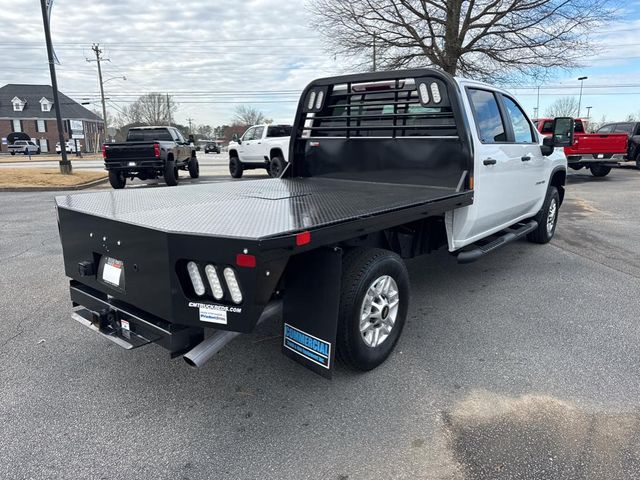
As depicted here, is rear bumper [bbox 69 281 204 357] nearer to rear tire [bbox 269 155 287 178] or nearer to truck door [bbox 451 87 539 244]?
truck door [bbox 451 87 539 244]

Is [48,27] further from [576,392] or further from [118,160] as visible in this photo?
[576,392]

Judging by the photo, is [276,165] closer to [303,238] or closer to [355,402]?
[355,402]

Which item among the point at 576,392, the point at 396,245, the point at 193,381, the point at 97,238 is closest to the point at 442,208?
the point at 396,245

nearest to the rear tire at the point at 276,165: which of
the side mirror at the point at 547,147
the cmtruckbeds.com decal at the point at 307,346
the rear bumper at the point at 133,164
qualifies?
the rear bumper at the point at 133,164

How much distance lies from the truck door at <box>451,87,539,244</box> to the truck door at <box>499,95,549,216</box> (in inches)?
1.4

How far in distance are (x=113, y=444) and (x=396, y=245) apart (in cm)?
251

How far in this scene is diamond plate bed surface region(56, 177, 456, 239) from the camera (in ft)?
8.47

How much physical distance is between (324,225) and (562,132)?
15.5 ft

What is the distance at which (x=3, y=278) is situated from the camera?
5441mm

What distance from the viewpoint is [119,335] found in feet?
9.64

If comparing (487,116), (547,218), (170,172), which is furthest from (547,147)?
(170,172)

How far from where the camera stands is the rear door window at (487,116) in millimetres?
4602

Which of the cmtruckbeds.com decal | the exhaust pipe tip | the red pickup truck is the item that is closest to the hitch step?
the exhaust pipe tip

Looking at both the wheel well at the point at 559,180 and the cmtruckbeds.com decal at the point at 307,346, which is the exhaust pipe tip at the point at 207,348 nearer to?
the cmtruckbeds.com decal at the point at 307,346
